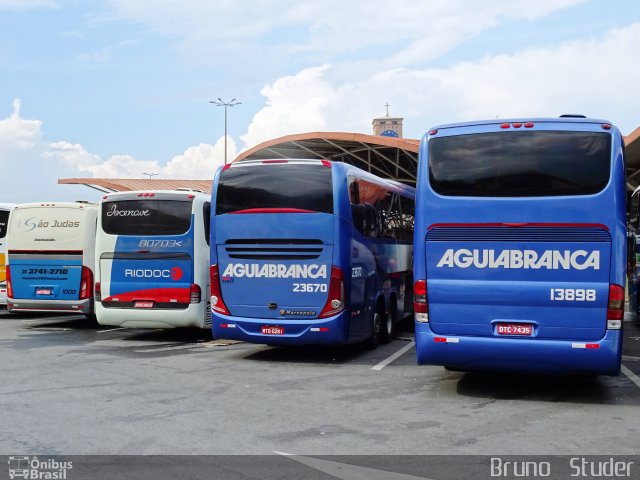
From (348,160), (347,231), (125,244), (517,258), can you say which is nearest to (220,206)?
(347,231)

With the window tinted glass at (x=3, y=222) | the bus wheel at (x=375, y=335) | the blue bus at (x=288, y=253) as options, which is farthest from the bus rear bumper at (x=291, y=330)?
the window tinted glass at (x=3, y=222)

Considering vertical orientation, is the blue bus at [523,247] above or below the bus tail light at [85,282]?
above

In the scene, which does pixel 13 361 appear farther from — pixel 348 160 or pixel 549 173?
pixel 348 160

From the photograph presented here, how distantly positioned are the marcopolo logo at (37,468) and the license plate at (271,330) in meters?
5.29

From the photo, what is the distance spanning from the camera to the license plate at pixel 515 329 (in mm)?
8008

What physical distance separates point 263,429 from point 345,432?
0.77m

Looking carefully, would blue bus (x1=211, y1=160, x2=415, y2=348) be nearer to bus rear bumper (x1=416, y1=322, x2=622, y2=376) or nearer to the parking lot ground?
the parking lot ground

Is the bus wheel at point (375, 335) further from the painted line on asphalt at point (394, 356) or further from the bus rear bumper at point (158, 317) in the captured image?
the bus rear bumper at point (158, 317)

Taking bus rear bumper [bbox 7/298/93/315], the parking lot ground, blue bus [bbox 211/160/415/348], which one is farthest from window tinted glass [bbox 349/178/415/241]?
bus rear bumper [bbox 7/298/93/315]

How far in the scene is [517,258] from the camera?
26.5ft

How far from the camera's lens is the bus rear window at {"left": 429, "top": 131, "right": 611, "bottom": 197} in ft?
26.3

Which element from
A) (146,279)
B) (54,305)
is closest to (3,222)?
(54,305)

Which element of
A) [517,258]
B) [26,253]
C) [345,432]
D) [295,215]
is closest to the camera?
[345,432]

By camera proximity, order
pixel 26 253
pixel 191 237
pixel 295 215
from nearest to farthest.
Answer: pixel 295 215
pixel 191 237
pixel 26 253
